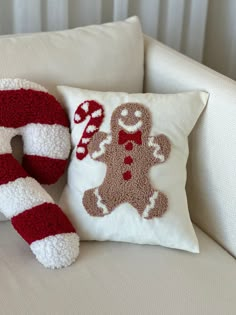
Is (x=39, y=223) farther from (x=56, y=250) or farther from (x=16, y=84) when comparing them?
(x=16, y=84)

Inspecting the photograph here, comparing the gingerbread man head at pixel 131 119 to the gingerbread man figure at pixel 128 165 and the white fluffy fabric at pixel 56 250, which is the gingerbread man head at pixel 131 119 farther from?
the white fluffy fabric at pixel 56 250

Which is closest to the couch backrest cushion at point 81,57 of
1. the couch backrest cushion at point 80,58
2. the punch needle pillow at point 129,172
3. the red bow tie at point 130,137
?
the couch backrest cushion at point 80,58

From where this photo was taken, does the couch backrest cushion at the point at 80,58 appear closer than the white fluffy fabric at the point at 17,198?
No

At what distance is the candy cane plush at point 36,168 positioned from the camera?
1.35 metres

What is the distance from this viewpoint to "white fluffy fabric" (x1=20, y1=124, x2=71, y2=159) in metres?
1.42

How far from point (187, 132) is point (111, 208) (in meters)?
0.27

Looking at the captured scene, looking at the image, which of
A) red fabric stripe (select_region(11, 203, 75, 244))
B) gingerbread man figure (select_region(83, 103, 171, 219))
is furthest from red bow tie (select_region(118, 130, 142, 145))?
red fabric stripe (select_region(11, 203, 75, 244))

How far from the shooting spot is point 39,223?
136cm

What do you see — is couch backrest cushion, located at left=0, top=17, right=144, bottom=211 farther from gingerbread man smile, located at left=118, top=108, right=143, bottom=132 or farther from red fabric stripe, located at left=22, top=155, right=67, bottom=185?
gingerbread man smile, located at left=118, top=108, right=143, bottom=132

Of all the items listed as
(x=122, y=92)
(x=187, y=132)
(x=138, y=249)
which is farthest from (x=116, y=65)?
(x=138, y=249)

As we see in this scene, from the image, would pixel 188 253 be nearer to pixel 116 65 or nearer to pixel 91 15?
pixel 116 65

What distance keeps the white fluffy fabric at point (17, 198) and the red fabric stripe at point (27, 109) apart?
14cm

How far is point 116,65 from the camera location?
1585 mm

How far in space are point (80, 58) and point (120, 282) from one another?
58cm
